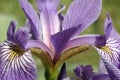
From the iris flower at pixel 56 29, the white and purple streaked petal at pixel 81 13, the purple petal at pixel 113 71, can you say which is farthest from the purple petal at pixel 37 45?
the purple petal at pixel 113 71

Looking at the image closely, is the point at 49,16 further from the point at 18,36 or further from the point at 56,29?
the point at 18,36

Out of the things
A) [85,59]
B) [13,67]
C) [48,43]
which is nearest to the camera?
[13,67]

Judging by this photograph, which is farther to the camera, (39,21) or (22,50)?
(39,21)

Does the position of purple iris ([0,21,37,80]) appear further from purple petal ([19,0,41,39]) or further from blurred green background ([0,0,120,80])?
blurred green background ([0,0,120,80])

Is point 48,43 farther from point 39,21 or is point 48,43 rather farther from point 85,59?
point 85,59

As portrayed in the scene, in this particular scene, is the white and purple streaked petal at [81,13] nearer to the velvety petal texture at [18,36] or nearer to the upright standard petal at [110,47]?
the upright standard petal at [110,47]

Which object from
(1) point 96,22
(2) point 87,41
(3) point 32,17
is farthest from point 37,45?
(1) point 96,22

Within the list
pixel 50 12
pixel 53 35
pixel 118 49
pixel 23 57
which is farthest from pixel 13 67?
pixel 118 49
